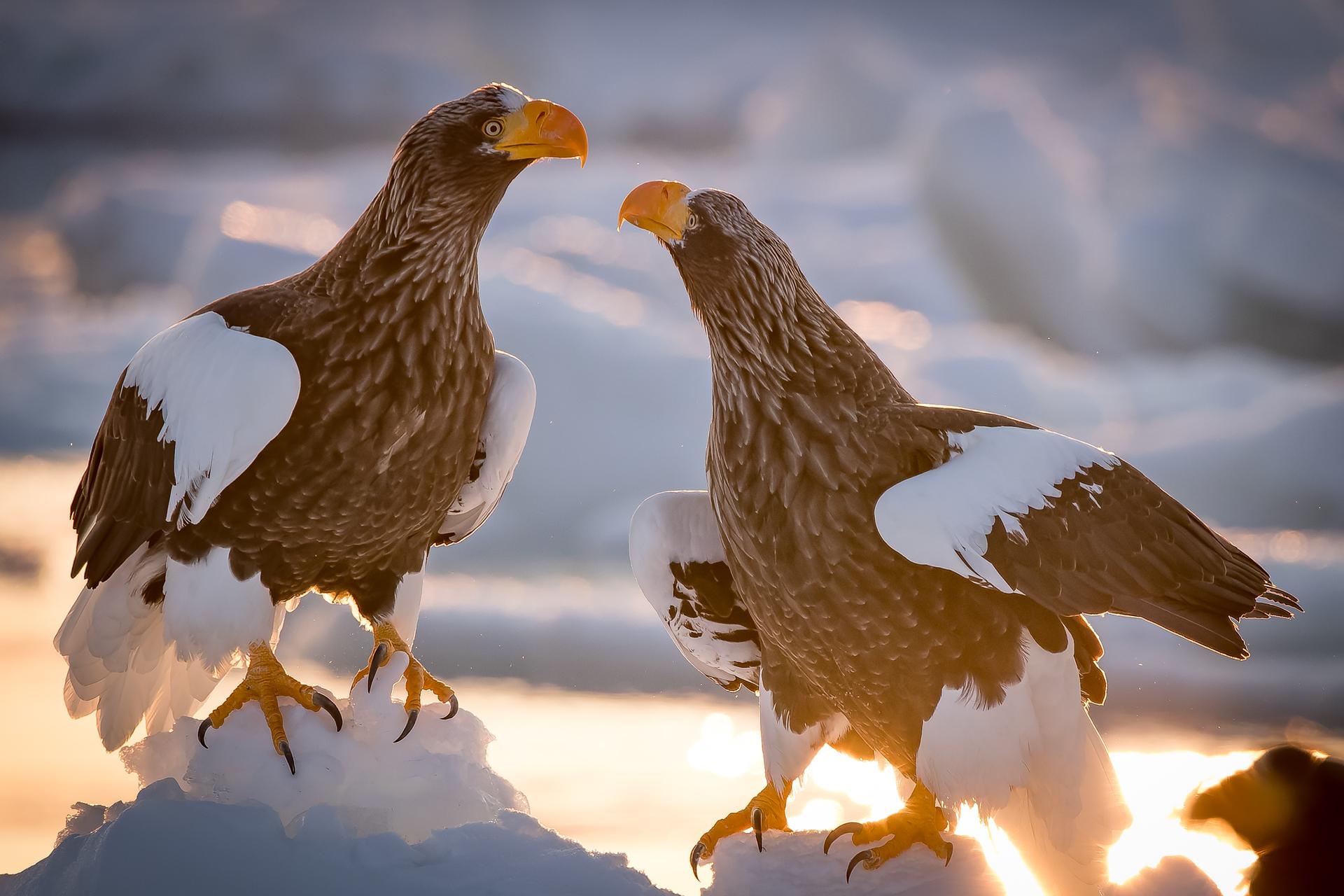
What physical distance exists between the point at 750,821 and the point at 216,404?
2.08 metres

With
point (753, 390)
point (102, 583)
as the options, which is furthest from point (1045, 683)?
point (102, 583)

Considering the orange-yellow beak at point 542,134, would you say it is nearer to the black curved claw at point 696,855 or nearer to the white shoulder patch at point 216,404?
the white shoulder patch at point 216,404

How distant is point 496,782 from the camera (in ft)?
10.9

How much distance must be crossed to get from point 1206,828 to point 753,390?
267cm

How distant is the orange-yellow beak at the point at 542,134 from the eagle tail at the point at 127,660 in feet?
5.77

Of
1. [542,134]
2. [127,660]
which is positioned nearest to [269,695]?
[127,660]

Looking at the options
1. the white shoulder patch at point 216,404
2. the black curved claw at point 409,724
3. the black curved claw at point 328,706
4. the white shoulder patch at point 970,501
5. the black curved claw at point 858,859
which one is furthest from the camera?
the black curved claw at point 409,724

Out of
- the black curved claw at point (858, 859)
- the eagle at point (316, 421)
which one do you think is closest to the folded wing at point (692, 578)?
the eagle at point (316, 421)

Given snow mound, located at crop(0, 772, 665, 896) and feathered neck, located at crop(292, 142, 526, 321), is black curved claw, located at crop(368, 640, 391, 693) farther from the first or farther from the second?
feathered neck, located at crop(292, 142, 526, 321)

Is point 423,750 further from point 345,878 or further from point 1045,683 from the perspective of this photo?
point 1045,683

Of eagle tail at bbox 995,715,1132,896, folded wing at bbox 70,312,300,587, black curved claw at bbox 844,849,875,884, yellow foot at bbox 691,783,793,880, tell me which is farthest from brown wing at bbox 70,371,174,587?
eagle tail at bbox 995,715,1132,896

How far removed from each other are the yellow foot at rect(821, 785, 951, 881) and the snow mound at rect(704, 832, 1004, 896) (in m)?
0.03

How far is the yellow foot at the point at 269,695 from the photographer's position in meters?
3.04

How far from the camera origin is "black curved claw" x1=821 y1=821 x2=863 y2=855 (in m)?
2.87
